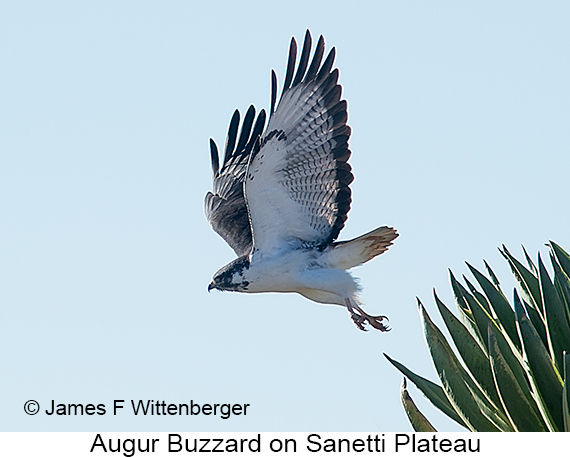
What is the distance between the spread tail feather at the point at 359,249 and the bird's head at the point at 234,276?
674 millimetres

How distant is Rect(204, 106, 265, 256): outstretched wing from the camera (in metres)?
8.57

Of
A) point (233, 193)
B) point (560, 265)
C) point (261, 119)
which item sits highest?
point (261, 119)

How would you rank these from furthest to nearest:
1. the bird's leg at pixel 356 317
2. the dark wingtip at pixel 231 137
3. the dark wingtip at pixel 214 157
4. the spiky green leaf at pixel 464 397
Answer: the dark wingtip at pixel 214 157 → the dark wingtip at pixel 231 137 → the bird's leg at pixel 356 317 → the spiky green leaf at pixel 464 397

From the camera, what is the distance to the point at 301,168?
724 centimetres

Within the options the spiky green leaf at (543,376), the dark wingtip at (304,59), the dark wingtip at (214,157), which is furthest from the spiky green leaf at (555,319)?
the dark wingtip at (214,157)

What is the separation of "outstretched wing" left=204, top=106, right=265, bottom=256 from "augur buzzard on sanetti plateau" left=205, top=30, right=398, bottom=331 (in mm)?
1079

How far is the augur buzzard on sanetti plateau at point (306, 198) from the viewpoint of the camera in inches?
279

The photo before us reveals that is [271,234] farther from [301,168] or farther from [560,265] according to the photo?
[560,265]

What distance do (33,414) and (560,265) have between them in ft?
8.74

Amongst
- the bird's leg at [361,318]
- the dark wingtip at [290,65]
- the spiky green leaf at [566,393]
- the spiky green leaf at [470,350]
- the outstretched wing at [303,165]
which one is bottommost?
the spiky green leaf at [566,393]

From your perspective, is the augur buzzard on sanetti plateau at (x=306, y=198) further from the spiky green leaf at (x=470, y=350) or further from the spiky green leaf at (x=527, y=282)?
the spiky green leaf at (x=470, y=350)

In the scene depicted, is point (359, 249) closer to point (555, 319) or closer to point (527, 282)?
point (527, 282)
